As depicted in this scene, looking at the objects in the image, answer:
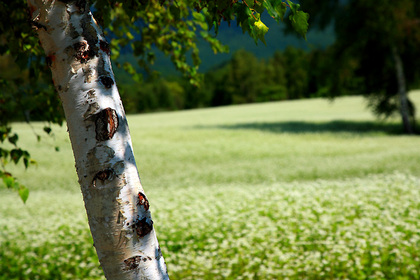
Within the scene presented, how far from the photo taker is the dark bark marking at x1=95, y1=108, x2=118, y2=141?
6.25 feet

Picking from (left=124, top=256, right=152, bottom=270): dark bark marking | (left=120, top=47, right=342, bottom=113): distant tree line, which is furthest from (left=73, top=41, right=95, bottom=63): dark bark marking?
(left=120, top=47, right=342, bottom=113): distant tree line

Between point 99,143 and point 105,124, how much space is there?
0.33ft

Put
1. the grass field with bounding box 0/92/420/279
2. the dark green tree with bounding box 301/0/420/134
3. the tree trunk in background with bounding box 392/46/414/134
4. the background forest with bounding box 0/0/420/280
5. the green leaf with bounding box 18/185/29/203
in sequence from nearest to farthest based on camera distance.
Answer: the green leaf with bounding box 18/185/29/203 < the background forest with bounding box 0/0/420/280 < the grass field with bounding box 0/92/420/279 < the dark green tree with bounding box 301/0/420/134 < the tree trunk in background with bounding box 392/46/414/134

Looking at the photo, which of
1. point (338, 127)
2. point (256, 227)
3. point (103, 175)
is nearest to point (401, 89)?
point (338, 127)

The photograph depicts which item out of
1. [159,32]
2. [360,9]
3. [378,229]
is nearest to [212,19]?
[159,32]

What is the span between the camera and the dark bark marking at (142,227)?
6.24 ft

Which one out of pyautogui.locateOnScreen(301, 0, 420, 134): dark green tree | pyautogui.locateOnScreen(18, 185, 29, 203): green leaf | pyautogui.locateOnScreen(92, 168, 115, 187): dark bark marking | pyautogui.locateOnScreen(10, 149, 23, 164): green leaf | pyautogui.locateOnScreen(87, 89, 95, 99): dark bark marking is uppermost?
pyautogui.locateOnScreen(301, 0, 420, 134): dark green tree

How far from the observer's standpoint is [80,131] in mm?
1915

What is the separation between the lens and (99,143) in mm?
1896

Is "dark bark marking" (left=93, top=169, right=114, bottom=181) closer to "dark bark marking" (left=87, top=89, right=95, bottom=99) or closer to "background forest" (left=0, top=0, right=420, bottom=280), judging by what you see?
"dark bark marking" (left=87, top=89, right=95, bottom=99)

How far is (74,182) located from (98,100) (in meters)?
15.0

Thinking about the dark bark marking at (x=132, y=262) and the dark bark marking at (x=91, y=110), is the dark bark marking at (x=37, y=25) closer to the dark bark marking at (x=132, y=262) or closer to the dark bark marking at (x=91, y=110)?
the dark bark marking at (x=91, y=110)

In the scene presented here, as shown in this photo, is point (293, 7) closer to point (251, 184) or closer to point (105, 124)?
point (105, 124)

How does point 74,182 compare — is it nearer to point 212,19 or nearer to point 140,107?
point 212,19
